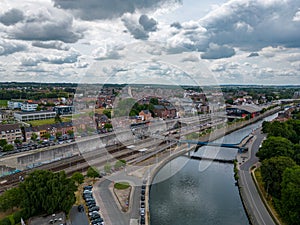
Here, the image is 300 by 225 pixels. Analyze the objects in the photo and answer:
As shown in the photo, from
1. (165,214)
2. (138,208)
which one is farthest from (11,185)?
(165,214)

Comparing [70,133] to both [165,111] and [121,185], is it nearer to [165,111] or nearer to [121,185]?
[121,185]

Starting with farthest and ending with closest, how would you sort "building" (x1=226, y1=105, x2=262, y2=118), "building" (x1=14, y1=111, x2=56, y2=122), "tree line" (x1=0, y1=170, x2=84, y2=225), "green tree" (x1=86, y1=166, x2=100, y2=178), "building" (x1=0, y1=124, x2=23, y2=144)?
1. "building" (x1=226, y1=105, x2=262, y2=118)
2. "building" (x1=14, y1=111, x2=56, y2=122)
3. "building" (x1=0, y1=124, x2=23, y2=144)
4. "green tree" (x1=86, y1=166, x2=100, y2=178)
5. "tree line" (x1=0, y1=170, x2=84, y2=225)

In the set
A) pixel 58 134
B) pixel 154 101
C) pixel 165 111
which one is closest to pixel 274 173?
pixel 58 134

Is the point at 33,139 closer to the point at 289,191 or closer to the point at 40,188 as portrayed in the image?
the point at 40,188

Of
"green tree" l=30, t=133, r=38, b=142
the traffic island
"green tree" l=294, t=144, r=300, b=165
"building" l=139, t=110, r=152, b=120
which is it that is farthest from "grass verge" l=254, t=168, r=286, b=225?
"green tree" l=30, t=133, r=38, b=142

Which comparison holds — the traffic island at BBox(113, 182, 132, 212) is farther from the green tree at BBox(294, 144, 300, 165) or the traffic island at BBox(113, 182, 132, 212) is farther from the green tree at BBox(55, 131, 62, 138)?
the green tree at BBox(55, 131, 62, 138)

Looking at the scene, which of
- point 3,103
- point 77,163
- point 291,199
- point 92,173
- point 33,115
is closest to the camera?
point 291,199

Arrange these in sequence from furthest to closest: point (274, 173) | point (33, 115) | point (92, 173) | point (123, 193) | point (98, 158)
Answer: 1. point (33, 115)
2. point (98, 158)
3. point (92, 173)
4. point (123, 193)
5. point (274, 173)
